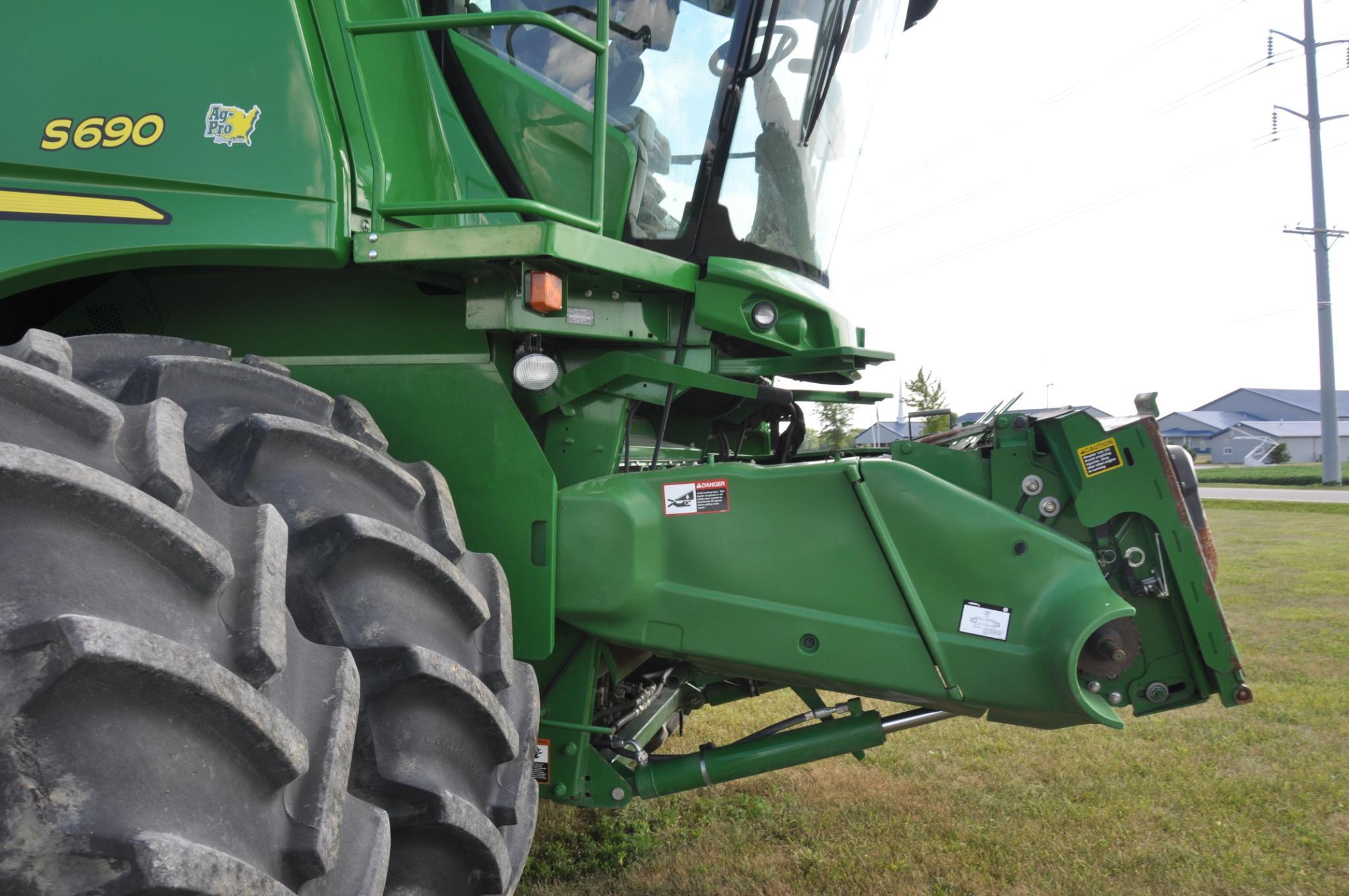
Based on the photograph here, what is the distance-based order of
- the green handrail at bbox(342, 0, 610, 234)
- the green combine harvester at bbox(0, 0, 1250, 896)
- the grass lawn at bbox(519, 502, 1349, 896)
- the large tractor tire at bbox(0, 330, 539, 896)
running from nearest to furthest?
1. the large tractor tire at bbox(0, 330, 539, 896)
2. the green combine harvester at bbox(0, 0, 1250, 896)
3. the green handrail at bbox(342, 0, 610, 234)
4. the grass lawn at bbox(519, 502, 1349, 896)

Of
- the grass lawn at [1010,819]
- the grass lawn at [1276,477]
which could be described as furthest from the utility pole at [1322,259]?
the grass lawn at [1010,819]

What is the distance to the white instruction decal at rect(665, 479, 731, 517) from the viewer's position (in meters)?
2.39

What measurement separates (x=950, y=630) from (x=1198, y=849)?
6.26ft

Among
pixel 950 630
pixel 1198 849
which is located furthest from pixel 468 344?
pixel 1198 849

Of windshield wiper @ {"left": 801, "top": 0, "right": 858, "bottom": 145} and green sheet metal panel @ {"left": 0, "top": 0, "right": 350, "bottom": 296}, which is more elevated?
windshield wiper @ {"left": 801, "top": 0, "right": 858, "bottom": 145}

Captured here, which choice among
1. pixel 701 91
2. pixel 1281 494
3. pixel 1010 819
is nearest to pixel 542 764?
pixel 701 91

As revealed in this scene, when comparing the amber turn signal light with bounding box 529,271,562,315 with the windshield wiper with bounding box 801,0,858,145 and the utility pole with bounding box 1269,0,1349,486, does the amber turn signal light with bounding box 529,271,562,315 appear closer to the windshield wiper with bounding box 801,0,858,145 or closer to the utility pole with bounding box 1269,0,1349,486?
the windshield wiper with bounding box 801,0,858,145

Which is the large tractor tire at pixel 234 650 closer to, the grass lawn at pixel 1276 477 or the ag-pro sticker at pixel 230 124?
the ag-pro sticker at pixel 230 124

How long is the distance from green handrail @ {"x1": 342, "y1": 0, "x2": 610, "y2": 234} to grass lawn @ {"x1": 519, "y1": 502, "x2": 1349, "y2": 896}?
2315 millimetres

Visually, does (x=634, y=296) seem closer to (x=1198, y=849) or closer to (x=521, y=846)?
(x=521, y=846)

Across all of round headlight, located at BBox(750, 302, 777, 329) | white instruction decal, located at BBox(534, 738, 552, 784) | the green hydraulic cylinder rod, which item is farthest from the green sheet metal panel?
the green hydraulic cylinder rod

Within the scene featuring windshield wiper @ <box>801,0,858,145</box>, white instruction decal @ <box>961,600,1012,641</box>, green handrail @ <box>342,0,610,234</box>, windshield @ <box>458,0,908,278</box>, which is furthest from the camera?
windshield wiper @ <box>801,0,858,145</box>

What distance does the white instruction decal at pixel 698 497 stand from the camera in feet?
7.85

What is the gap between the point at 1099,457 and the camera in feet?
7.93
